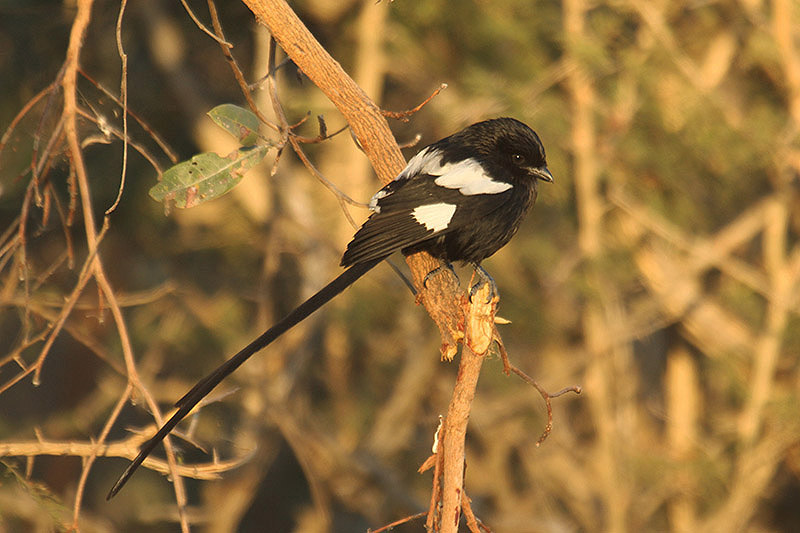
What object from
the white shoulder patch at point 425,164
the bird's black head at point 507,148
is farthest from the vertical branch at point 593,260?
the white shoulder patch at point 425,164

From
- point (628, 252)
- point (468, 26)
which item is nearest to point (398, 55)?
point (468, 26)

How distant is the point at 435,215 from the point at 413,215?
66 millimetres

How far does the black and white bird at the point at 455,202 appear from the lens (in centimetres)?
238

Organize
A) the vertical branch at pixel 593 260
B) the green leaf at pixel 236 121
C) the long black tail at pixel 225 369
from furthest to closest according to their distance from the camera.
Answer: the vertical branch at pixel 593 260, the green leaf at pixel 236 121, the long black tail at pixel 225 369

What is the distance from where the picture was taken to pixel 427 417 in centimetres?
575

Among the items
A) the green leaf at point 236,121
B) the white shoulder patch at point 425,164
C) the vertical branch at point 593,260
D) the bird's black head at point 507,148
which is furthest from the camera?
the vertical branch at point 593,260

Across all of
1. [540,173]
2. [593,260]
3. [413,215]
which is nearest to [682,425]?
[593,260]

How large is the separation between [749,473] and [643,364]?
1.44m

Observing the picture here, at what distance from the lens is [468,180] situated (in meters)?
2.57

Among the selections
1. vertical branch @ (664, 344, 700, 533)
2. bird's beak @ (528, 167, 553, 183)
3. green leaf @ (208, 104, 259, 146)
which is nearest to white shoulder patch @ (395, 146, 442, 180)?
bird's beak @ (528, 167, 553, 183)

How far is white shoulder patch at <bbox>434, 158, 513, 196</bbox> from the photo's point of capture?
255 centimetres

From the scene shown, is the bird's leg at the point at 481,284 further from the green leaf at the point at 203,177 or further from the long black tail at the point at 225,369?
the green leaf at the point at 203,177

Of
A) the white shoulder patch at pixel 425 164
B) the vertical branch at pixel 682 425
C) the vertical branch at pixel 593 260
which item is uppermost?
the white shoulder patch at pixel 425 164

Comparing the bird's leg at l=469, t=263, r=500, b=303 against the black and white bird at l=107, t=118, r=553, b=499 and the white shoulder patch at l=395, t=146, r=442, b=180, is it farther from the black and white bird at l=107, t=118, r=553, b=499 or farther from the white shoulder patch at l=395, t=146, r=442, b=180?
the white shoulder patch at l=395, t=146, r=442, b=180
